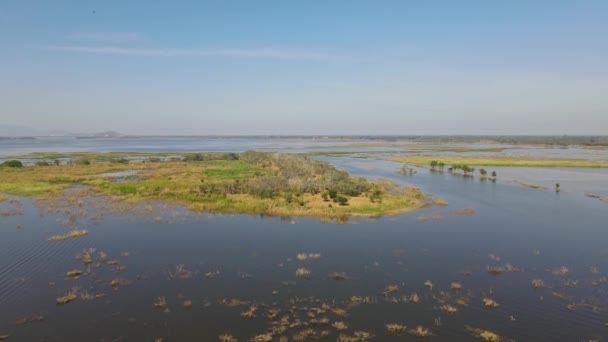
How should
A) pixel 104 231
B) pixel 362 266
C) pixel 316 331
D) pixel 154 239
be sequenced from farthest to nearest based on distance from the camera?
pixel 104 231
pixel 154 239
pixel 362 266
pixel 316 331

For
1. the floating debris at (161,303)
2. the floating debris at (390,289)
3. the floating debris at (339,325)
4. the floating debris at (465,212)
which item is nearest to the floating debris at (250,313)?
the floating debris at (339,325)

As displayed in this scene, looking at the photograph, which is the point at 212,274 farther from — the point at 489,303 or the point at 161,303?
the point at 489,303

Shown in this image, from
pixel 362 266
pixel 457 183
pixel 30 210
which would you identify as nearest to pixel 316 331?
pixel 362 266

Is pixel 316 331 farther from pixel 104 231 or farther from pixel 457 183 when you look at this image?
pixel 457 183

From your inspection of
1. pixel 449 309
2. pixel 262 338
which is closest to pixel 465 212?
pixel 449 309

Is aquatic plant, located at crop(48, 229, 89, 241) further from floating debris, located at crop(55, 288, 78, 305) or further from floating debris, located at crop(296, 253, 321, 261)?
floating debris, located at crop(296, 253, 321, 261)

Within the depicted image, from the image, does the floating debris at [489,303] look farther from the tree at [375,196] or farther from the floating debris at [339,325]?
the tree at [375,196]

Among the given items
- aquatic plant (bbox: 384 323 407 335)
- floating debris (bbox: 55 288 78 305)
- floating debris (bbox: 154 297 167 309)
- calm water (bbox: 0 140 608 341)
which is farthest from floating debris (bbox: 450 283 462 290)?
floating debris (bbox: 55 288 78 305)

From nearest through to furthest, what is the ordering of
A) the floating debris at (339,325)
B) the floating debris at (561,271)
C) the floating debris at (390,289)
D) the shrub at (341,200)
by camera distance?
the floating debris at (339,325)
the floating debris at (390,289)
the floating debris at (561,271)
the shrub at (341,200)
